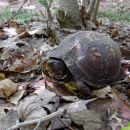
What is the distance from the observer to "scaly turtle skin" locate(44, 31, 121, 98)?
2438mm

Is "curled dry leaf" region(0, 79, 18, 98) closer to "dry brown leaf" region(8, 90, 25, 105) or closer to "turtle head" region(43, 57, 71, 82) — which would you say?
"dry brown leaf" region(8, 90, 25, 105)

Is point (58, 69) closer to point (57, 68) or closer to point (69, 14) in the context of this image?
point (57, 68)

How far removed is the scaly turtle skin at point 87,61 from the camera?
244cm

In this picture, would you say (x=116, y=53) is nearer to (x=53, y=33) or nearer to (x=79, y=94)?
(x=79, y=94)

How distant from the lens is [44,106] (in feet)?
7.52

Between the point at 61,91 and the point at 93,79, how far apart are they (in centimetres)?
27

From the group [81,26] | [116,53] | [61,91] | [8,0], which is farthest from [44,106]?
[8,0]

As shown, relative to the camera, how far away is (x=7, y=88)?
253 cm

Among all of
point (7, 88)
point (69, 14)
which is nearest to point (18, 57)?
point (7, 88)

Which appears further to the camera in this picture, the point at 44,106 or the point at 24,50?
the point at 24,50

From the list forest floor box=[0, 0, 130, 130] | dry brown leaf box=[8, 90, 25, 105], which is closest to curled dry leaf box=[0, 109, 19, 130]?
forest floor box=[0, 0, 130, 130]

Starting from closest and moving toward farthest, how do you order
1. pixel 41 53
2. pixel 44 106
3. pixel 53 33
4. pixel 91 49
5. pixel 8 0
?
1. pixel 44 106
2. pixel 91 49
3. pixel 41 53
4. pixel 53 33
5. pixel 8 0

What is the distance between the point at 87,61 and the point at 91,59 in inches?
1.2

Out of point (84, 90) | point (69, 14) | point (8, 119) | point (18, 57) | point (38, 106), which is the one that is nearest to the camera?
point (8, 119)
